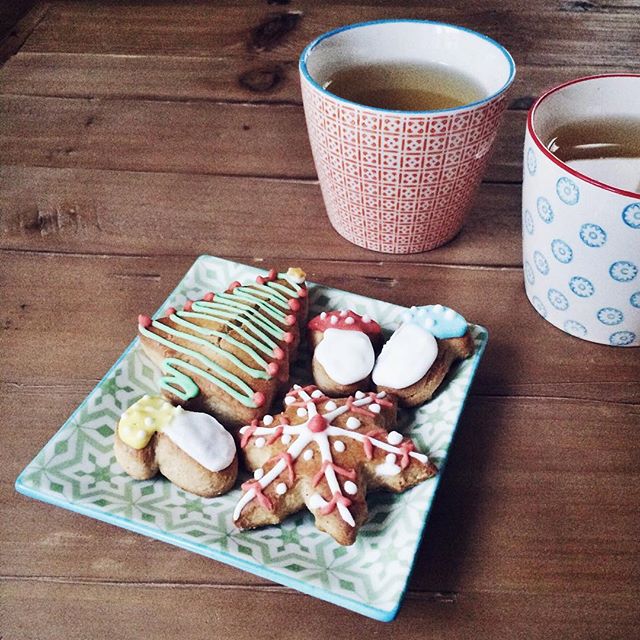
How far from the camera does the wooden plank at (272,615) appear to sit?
1.73ft

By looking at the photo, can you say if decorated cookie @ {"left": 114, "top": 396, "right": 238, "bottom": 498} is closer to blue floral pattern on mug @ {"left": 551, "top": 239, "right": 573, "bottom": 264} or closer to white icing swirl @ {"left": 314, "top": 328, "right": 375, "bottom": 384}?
white icing swirl @ {"left": 314, "top": 328, "right": 375, "bottom": 384}

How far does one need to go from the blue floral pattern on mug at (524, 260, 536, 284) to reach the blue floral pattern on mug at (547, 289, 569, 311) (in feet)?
0.09

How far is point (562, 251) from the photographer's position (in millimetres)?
688

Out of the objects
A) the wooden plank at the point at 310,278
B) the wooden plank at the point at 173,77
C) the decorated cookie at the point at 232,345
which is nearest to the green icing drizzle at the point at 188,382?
the decorated cookie at the point at 232,345

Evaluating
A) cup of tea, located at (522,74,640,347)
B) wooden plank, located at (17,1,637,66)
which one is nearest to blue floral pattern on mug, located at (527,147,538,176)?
cup of tea, located at (522,74,640,347)

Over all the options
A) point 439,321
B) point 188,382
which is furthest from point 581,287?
point 188,382

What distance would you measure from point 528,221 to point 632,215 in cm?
12

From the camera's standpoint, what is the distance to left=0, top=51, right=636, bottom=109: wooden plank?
3.59 ft

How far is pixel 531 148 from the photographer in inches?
26.7

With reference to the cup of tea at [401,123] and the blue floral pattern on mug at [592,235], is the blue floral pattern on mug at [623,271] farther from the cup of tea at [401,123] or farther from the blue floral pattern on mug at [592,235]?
the cup of tea at [401,123]

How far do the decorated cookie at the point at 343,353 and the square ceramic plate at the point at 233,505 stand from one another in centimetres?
6

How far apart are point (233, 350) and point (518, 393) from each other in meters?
0.27

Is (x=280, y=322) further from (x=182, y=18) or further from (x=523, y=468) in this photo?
(x=182, y=18)

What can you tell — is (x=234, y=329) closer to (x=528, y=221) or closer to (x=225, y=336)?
(x=225, y=336)
